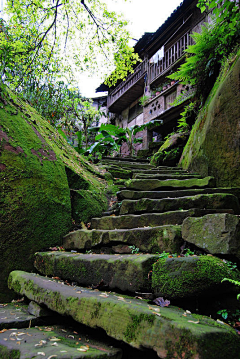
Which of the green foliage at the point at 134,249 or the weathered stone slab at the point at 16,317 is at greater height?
the green foliage at the point at 134,249

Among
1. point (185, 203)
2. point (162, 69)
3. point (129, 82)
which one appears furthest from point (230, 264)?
point (129, 82)

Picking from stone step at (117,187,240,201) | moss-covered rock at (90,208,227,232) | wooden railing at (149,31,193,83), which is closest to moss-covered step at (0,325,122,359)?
moss-covered rock at (90,208,227,232)

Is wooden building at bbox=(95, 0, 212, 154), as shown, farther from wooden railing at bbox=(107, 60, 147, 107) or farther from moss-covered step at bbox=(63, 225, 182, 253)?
moss-covered step at bbox=(63, 225, 182, 253)

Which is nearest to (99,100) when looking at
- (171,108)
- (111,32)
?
(171,108)

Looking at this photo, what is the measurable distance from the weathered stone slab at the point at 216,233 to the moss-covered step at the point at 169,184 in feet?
5.66

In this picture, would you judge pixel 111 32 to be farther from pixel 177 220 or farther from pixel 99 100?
pixel 99 100

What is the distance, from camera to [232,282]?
4.31 feet

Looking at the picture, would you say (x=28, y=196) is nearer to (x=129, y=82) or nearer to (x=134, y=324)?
(x=134, y=324)

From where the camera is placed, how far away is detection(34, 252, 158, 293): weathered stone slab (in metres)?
1.54

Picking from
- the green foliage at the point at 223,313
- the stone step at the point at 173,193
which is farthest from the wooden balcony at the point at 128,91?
the green foliage at the point at 223,313

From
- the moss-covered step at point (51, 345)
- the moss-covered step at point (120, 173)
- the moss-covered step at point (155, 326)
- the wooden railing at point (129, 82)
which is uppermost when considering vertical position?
the wooden railing at point (129, 82)

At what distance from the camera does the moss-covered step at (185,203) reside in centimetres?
255

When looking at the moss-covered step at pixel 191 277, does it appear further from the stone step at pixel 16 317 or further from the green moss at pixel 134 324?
the stone step at pixel 16 317

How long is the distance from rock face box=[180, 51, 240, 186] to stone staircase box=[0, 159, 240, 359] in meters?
0.80
